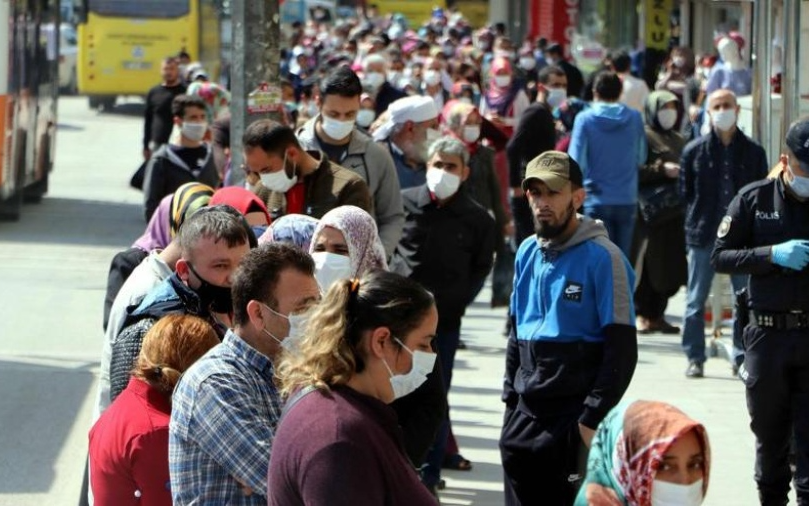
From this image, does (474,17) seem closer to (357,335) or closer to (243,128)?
(243,128)

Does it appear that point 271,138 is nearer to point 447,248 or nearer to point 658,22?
point 447,248

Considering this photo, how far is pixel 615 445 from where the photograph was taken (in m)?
3.55

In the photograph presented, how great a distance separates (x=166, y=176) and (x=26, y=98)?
8.68 m

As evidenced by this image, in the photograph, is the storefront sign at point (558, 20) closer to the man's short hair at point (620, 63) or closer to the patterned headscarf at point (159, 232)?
the man's short hair at point (620, 63)

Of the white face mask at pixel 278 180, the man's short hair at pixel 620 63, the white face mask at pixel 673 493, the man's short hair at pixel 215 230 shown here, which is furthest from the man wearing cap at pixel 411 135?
the man's short hair at pixel 620 63

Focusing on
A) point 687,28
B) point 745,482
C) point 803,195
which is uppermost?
point 687,28

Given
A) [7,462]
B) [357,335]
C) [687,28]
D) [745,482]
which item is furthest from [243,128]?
[687,28]

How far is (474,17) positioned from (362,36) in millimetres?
24225

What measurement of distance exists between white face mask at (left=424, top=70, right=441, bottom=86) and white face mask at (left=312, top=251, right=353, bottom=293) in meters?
14.3

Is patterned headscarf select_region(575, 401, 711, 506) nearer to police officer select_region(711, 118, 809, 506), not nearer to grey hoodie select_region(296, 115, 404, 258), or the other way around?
police officer select_region(711, 118, 809, 506)

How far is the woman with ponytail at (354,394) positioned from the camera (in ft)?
11.8

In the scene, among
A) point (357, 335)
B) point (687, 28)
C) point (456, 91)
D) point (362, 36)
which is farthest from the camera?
point (362, 36)

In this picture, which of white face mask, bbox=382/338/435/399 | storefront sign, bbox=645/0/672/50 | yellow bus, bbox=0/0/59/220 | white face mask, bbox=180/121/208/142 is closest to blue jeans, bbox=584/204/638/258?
white face mask, bbox=180/121/208/142

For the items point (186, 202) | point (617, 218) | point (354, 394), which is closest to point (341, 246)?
point (186, 202)
